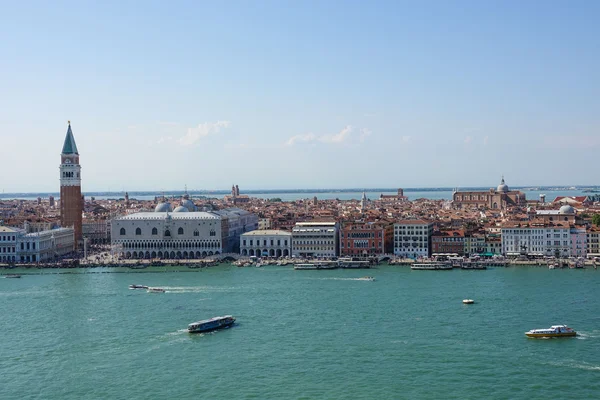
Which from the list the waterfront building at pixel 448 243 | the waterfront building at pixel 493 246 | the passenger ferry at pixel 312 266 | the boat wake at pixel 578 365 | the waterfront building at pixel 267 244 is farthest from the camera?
the waterfront building at pixel 267 244

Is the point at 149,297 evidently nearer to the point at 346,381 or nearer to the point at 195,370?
the point at 195,370

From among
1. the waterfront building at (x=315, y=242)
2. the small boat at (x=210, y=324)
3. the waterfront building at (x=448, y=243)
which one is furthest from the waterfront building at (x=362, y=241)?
the small boat at (x=210, y=324)

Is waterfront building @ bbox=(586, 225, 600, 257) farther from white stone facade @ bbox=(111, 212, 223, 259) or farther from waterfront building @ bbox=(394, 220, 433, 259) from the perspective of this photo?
white stone facade @ bbox=(111, 212, 223, 259)

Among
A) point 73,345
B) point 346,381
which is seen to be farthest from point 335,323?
point 73,345

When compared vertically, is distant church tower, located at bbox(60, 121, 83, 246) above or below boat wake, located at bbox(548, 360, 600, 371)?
above

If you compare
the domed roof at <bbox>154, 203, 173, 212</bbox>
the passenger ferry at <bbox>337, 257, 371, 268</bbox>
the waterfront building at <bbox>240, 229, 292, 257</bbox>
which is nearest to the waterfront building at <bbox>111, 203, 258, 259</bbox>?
the waterfront building at <bbox>240, 229, 292, 257</bbox>

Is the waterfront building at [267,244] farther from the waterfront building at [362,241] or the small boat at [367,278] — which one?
the small boat at [367,278]
